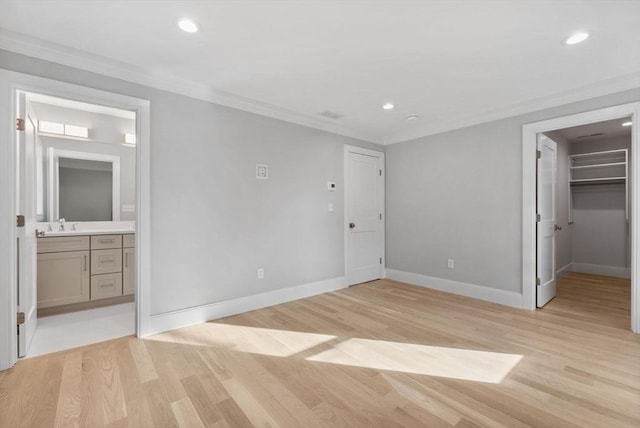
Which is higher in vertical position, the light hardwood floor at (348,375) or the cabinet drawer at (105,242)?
the cabinet drawer at (105,242)

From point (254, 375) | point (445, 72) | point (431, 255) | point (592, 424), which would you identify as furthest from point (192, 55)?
point (431, 255)

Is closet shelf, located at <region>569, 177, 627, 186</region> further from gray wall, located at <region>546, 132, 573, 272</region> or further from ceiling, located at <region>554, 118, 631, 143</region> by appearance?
ceiling, located at <region>554, 118, 631, 143</region>

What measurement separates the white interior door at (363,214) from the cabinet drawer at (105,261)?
3113mm

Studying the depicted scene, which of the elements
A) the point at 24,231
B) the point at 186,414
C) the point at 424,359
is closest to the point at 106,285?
the point at 24,231

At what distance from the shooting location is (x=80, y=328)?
113 inches

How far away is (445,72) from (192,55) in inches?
90.1

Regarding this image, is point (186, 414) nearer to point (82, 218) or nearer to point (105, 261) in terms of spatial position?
point (105, 261)

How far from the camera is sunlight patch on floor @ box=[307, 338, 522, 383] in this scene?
2.06 meters

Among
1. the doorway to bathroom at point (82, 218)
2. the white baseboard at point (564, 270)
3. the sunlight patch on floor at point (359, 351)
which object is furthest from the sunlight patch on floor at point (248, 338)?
the white baseboard at point (564, 270)

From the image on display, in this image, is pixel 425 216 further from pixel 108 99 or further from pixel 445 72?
pixel 108 99

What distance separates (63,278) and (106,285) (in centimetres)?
43

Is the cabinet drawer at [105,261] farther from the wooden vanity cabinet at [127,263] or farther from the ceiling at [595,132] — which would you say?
the ceiling at [595,132]

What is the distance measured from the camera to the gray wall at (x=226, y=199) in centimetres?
275

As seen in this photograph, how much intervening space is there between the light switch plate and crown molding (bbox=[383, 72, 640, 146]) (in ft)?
8.06
